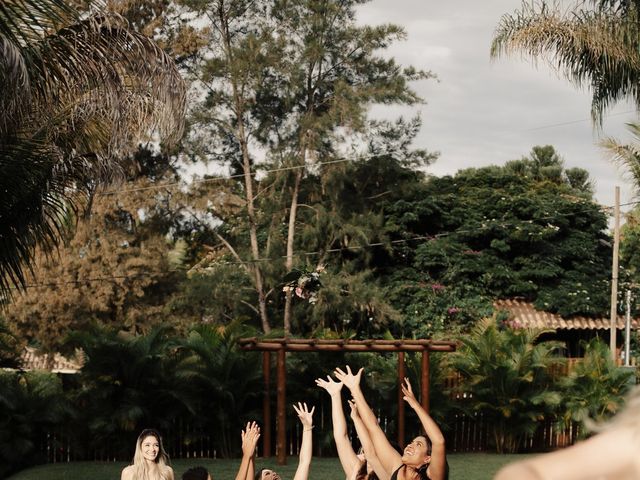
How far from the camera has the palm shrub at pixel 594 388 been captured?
73.5 feet

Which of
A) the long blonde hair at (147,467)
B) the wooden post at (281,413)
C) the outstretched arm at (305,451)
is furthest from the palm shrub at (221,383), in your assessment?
the outstretched arm at (305,451)

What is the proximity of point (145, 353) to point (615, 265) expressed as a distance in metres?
19.2

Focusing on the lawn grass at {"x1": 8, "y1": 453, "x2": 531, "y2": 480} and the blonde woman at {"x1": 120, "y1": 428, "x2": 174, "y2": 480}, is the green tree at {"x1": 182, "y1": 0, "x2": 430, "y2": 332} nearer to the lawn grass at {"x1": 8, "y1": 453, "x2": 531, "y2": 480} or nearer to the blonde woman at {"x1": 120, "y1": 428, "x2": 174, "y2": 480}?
the lawn grass at {"x1": 8, "y1": 453, "x2": 531, "y2": 480}

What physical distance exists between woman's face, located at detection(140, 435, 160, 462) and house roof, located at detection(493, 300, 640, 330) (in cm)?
2927

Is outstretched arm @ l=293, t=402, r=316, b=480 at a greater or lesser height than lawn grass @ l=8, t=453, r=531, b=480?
greater

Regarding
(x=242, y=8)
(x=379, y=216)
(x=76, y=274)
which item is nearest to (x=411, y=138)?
(x=379, y=216)

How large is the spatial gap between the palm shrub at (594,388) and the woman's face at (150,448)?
631 inches

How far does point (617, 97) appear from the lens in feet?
65.4

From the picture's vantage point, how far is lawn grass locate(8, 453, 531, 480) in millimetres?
17969

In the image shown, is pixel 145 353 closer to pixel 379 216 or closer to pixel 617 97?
pixel 617 97

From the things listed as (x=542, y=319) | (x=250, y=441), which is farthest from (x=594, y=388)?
(x=250, y=441)

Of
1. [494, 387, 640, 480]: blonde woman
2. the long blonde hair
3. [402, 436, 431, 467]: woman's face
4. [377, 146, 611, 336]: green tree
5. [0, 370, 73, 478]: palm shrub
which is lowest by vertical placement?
[0, 370, 73, 478]: palm shrub

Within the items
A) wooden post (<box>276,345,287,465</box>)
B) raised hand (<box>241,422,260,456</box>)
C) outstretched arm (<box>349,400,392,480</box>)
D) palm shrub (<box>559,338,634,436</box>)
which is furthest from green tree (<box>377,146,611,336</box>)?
outstretched arm (<box>349,400,392,480</box>)

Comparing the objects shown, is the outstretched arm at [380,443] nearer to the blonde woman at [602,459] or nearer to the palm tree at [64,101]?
the blonde woman at [602,459]
